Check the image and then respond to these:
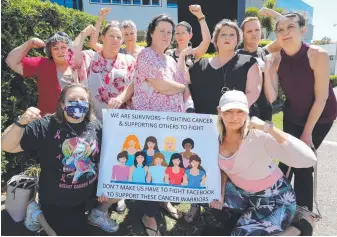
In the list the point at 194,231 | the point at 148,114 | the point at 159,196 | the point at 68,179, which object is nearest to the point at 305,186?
the point at 194,231

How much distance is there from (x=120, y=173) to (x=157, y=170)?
1.16ft

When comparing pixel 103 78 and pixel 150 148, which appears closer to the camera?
pixel 150 148

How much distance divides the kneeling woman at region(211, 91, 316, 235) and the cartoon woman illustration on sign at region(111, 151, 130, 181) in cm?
90

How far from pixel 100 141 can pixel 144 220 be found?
2.95 ft

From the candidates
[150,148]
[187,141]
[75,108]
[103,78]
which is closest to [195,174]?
[187,141]

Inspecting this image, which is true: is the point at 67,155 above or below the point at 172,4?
below

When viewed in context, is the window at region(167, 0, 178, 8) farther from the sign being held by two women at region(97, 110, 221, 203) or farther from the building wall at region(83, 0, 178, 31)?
the sign being held by two women at region(97, 110, 221, 203)

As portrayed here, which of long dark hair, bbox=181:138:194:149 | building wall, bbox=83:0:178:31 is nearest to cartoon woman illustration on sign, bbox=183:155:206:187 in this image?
long dark hair, bbox=181:138:194:149

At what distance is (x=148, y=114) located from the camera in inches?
128

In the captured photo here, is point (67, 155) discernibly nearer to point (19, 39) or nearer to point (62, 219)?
point (62, 219)

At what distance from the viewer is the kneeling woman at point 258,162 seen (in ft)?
9.06

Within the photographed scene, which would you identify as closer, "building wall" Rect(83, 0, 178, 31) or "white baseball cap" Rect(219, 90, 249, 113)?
"white baseball cap" Rect(219, 90, 249, 113)

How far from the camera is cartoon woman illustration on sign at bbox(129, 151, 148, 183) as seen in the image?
10.5 ft

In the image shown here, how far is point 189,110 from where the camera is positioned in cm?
338
